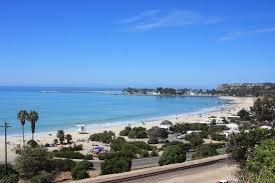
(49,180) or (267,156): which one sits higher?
(267,156)

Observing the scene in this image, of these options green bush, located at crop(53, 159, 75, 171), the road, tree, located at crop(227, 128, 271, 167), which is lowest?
green bush, located at crop(53, 159, 75, 171)

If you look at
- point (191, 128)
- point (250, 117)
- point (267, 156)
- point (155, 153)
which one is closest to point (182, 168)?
point (267, 156)

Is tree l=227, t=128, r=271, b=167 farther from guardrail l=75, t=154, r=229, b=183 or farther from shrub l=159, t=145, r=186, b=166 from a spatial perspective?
shrub l=159, t=145, r=186, b=166

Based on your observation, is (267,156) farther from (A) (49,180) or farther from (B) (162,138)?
Answer: (B) (162,138)

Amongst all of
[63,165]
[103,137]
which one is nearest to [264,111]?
[103,137]

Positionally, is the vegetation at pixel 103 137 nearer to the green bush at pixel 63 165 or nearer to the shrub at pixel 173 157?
the green bush at pixel 63 165

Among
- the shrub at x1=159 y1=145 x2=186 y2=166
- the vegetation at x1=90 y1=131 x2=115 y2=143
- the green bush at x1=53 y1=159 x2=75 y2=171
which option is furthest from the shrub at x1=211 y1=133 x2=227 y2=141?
the shrub at x1=159 y1=145 x2=186 y2=166

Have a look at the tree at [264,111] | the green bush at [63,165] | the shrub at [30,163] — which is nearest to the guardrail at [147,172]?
the shrub at [30,163]

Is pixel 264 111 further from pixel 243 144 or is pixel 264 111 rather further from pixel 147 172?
pixel 147 172
